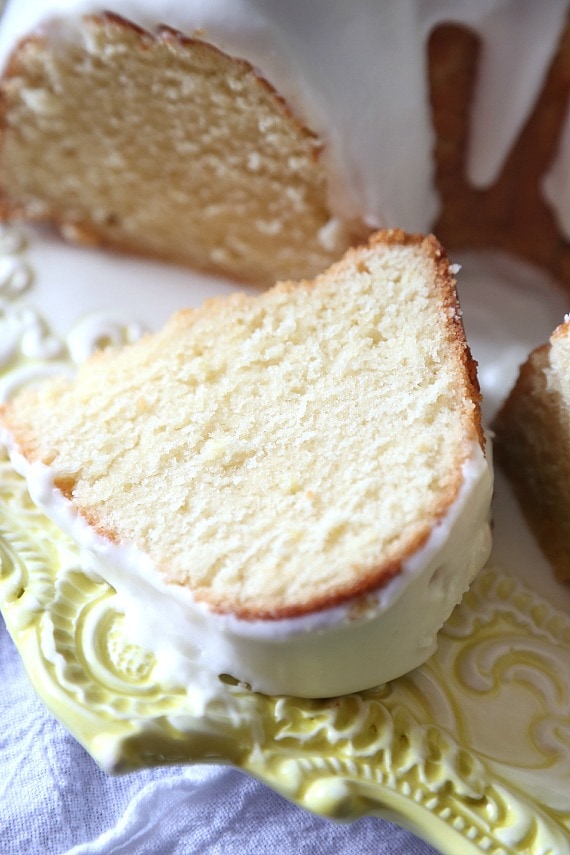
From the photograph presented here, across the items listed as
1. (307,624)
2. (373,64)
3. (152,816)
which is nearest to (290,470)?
(307,624)

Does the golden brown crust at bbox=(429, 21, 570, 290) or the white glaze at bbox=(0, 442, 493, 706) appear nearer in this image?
the white glaze at bbox=(0, 442, 493, 706)

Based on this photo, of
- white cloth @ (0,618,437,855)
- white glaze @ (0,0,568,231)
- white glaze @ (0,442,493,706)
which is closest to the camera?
white glaze @ (0,442,493,706)

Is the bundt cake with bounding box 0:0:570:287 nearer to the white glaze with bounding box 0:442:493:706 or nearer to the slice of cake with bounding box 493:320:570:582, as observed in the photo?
the slice of cake with bounding box 493:320:570:582

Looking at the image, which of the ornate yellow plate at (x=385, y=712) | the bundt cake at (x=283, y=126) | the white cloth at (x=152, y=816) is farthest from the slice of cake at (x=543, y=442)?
the white cloth at (x=152, y=816)

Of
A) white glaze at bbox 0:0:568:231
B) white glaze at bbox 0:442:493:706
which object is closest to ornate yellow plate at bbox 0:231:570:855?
white glaze at bbox 0:442:493:706

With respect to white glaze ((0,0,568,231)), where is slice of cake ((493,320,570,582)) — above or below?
below

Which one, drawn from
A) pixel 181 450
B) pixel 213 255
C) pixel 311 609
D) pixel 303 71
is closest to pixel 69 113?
pixel 213 255
